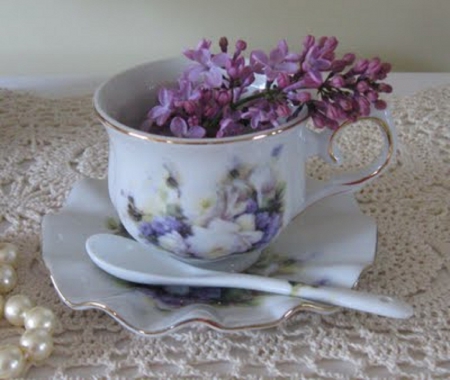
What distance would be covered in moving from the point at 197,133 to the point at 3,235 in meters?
0.17

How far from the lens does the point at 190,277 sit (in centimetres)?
40

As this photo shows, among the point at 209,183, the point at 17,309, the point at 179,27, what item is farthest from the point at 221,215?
the point at 179,27

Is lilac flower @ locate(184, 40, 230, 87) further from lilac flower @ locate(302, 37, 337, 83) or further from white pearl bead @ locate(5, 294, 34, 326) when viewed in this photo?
white pearl bead @ locate(5, 294, 34, 326)

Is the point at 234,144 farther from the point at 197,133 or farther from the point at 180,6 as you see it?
→ the point at 180,6

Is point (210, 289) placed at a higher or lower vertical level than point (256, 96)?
lower

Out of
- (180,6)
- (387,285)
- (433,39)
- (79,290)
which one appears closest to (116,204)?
(79,290)

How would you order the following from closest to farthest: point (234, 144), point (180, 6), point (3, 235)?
1. point (234, 144)
2. point (3, 235)
3. point (180, 6)

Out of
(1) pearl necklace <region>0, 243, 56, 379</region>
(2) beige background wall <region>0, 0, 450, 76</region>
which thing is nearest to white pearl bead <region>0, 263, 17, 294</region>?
(1) pearl necklace <region>0, 243, 56, 379</region>

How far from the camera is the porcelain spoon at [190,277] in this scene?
36 cm

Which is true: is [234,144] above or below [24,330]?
above

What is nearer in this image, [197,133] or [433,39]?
[197,133]

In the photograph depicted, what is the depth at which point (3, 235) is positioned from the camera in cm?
47

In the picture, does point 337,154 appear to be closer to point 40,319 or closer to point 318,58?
point 318,58

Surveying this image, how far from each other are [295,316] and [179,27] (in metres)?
0.50
